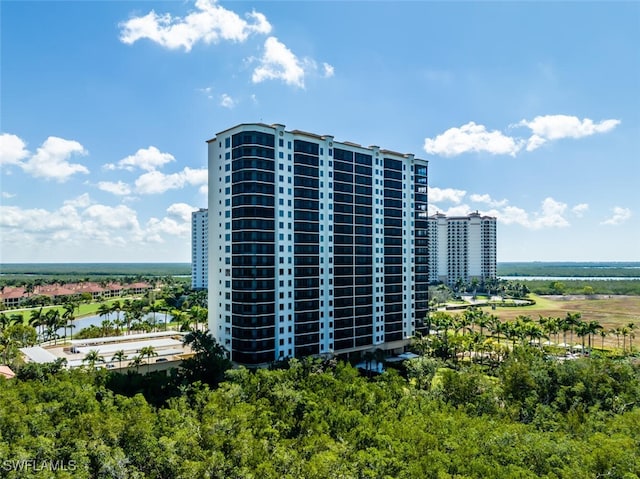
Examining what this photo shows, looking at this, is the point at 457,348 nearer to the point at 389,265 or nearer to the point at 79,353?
the point at 389,265

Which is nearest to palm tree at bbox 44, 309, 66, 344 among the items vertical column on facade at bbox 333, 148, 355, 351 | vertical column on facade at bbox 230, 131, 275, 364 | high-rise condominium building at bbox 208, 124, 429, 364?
high-rise condominium building at bbox 208, 124, 429, 364

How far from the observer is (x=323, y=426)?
36.0 metres

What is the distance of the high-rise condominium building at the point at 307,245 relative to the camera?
→ 6206cm

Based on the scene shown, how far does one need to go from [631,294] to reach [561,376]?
604 ft

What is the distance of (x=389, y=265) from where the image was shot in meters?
79.8

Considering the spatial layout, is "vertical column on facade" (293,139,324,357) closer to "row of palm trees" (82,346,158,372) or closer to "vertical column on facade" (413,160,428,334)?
"row of palm trees" (82,346,158,372)

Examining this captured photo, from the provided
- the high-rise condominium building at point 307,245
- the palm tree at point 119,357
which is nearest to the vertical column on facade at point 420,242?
the high-rise condominium building at point 307,245

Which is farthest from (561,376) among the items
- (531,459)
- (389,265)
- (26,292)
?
(26,292)

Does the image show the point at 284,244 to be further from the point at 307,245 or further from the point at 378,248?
the point at 378,248

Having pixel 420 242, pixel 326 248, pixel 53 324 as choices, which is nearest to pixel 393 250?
pixel 420 242

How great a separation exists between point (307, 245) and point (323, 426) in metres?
34.9

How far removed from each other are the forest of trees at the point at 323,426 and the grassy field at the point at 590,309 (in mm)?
67404

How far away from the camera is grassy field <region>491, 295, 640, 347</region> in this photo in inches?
5044

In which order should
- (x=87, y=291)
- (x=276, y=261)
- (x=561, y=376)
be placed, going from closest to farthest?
(x=561, y=376) → (x=276, y=261) → (x=87, y=291)
